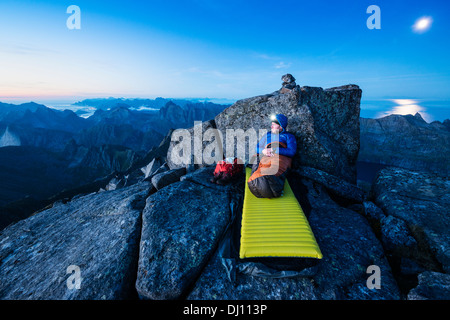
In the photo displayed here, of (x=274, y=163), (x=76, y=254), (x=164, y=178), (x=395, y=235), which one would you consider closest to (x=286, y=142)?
(x=274, y=163)

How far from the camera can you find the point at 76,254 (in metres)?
7.24

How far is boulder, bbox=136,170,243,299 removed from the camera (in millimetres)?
5730

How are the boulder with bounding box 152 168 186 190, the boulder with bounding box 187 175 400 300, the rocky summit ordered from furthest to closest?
the boulder with bounding box 152 168 186 190
the rocky summit
the boulder with bounding box 187 175 400 300

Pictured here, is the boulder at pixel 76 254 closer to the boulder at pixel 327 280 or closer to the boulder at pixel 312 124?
the boulder at pixel 327 280

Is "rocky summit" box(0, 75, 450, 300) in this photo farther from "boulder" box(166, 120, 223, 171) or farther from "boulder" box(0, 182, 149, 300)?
"boulder" box(166, 120, 223, 171)

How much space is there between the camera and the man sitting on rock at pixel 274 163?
8.14 metres

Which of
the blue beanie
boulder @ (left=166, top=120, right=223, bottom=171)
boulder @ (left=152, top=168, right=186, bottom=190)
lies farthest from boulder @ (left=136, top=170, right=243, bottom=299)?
boulder @ (left=166, top=120, right=223, bottom=171)

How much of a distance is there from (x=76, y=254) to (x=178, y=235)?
165 inches

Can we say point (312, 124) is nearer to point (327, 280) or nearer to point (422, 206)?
point (422, 206)

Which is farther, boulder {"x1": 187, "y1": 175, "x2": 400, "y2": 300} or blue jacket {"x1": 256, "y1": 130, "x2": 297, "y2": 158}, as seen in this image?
blue jacket {"x1": 256, "y1": 130, "x2": 297, "y2": 158}

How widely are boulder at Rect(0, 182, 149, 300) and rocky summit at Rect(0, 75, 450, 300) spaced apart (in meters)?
0.04

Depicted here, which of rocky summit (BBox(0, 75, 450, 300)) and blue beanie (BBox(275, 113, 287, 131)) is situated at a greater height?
blue beanie (BBox(275, 113, 287, 131))
